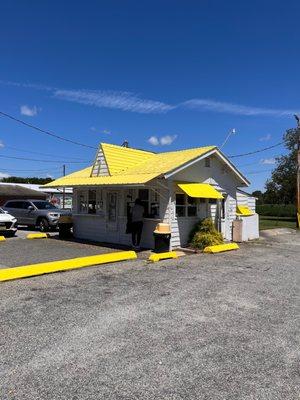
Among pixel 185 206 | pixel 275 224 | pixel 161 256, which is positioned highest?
pixel 185 206

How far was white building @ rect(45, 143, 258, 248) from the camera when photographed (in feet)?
47.7

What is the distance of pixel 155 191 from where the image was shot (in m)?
14.5

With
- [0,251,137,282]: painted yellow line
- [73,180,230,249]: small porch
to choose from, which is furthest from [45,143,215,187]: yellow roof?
[0,251,137,282]: painted yellow line

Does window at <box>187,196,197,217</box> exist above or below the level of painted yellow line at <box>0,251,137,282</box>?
above

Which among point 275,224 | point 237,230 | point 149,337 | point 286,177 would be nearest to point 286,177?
point 286,177

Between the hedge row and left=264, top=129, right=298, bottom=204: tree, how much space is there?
10.4 ft

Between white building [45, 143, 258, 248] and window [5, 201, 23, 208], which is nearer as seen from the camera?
white building [45, 143, 258, 248]

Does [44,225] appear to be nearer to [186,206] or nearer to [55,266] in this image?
[186,206]

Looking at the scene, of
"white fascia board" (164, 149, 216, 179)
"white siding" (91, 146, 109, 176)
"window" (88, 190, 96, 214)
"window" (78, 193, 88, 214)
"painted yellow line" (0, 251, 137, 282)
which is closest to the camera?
"painted yellow line" (0, 251, 137, 282)

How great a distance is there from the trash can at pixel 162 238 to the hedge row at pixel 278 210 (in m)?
36.3

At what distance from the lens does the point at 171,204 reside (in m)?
14.5

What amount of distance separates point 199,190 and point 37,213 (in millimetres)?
10943

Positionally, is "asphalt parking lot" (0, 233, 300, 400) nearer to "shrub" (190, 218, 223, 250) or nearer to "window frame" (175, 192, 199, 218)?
"shrub" (190, 218, 223, 250)

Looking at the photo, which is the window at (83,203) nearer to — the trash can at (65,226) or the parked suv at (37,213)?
the trash can at (65,226)
